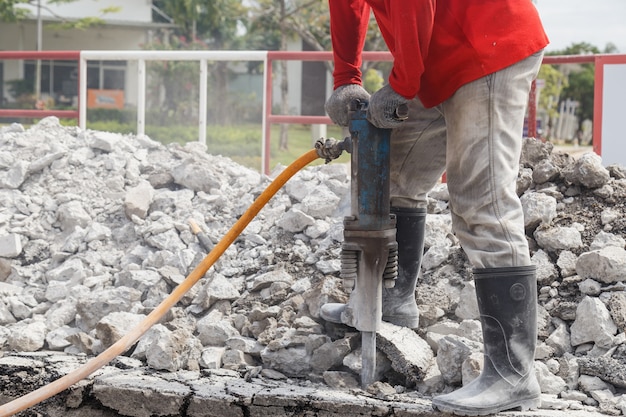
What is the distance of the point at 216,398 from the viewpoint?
10.7 feet

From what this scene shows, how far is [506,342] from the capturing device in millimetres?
3012

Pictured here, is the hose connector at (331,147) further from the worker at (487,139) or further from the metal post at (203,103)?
the metal post at (203,103)

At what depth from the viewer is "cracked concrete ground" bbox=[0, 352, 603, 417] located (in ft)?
10.5

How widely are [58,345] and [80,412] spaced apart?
0.52 m

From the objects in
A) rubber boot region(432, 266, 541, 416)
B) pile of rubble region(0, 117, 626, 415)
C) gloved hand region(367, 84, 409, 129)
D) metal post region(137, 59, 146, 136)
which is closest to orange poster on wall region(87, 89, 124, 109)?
metal post region(137, 59, 146, 136)

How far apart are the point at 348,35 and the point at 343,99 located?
279 mm

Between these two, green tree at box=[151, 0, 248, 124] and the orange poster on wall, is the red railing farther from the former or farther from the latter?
green tree at box=[151, 0, 248, 124]

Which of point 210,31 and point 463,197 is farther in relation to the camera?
point 210,31

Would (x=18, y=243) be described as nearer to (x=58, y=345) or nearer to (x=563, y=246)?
(x=58, y=345)

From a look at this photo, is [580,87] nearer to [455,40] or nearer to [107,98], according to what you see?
[107,98]

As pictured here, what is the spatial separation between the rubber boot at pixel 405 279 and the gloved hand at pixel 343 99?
0.43m

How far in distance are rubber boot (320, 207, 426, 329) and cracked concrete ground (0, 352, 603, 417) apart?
34 cm

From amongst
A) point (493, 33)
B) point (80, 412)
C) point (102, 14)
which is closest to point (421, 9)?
point (493, 33)

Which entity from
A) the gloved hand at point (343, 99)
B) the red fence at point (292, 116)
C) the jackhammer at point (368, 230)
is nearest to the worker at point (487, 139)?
the jackhammer at point (368, 230)
